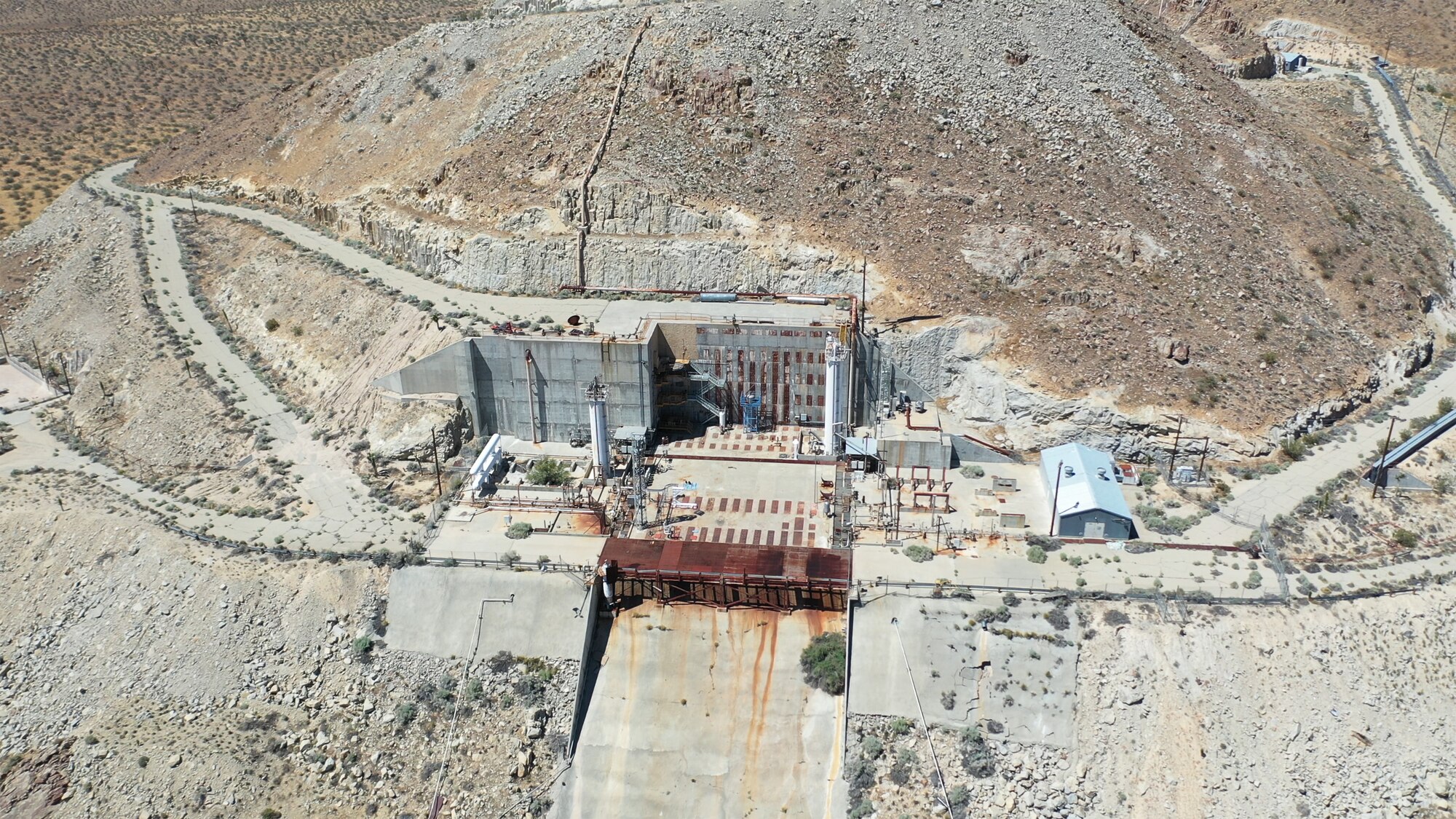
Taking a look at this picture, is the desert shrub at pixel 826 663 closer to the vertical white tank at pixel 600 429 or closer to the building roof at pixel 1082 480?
the building roof at pixel 1082 480

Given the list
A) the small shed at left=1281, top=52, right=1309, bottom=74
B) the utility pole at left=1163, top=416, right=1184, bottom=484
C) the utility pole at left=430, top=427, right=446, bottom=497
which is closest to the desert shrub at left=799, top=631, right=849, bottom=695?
the utility pole at left=1163, top=416, right=1184, bottom=484

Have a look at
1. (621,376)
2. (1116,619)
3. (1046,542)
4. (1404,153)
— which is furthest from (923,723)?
(1404,153)

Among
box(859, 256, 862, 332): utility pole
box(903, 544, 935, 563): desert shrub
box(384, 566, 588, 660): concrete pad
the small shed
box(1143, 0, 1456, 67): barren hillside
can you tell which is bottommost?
box(384, 566, 588, 660): concrete pad

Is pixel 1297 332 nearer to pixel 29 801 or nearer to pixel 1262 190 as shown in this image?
pixel 1262 190

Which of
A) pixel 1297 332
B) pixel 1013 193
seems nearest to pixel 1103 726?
pixel 1297 332

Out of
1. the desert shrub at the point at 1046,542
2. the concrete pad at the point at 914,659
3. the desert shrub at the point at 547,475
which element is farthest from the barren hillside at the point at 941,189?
the concrete pad at the point at 914,659

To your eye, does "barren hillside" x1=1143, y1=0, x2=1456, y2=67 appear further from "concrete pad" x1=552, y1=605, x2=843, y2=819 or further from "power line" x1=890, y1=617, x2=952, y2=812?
"concrete pad" x1=552, y1=605, x2=843, y2=819
